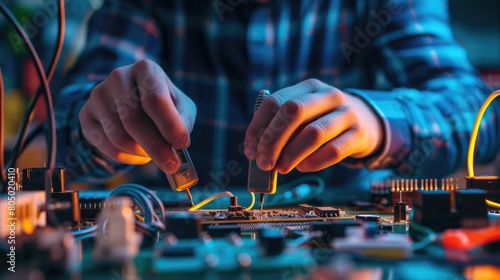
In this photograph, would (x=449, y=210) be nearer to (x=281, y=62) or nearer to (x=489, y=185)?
(x=489, y=185)

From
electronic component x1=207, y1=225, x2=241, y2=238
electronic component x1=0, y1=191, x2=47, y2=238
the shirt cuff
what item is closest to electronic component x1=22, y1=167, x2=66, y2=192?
electronic component x1=0, y1=191, x2=47, y2=238

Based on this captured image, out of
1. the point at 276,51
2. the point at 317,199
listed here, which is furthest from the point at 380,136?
the point at 276,51

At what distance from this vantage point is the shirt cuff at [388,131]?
1397 mm

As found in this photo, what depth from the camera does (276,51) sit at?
211 cm

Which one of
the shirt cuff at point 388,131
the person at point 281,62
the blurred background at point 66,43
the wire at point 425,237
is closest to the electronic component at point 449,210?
the wire at point 425,237

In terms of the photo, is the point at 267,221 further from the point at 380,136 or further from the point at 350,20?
the point at 350,20

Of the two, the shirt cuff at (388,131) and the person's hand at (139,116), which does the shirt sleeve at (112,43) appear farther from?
the shirt cuff at (388,131)

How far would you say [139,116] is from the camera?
1.05m

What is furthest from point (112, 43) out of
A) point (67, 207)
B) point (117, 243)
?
point (117, 243)

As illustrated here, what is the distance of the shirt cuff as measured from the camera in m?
1.40

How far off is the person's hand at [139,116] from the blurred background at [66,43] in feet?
3.00

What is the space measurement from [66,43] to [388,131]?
1639 millimetres

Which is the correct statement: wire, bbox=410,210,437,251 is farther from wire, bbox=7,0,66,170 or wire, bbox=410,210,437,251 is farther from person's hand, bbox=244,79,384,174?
wire, bbox=7,0,66,170

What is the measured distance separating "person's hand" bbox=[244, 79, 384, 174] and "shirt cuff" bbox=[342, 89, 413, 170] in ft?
0.66
